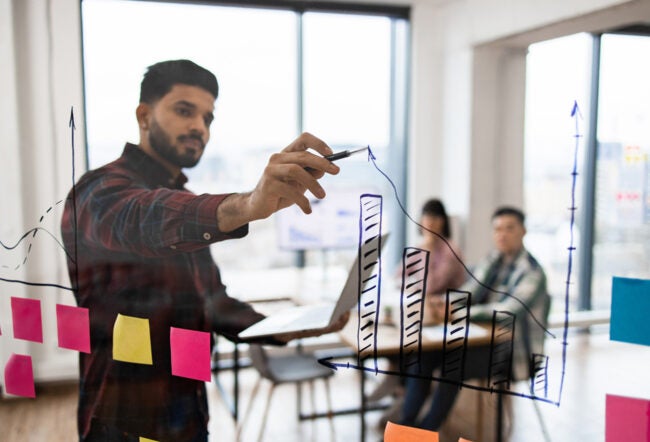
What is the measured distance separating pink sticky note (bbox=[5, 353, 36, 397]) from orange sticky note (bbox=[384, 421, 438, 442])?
78 centimetres

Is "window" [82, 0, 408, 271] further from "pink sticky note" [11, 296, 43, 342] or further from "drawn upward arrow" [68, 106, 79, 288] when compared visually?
"pink sticky note" [11, 296, 43, 342]

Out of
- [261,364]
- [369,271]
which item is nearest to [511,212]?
[369,271]

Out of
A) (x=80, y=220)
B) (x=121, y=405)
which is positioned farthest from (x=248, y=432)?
(x=80, y=220)

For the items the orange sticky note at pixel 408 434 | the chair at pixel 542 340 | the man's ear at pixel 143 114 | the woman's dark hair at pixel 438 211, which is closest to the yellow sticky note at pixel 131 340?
the man's ear at pixel 143 114

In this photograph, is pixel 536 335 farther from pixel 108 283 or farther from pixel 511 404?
pixel 108 283

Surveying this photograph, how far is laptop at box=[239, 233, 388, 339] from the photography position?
3.25 ft

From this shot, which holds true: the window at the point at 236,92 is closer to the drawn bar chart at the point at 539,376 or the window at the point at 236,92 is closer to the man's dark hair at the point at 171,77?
the man's dark hair at the point at 171,77

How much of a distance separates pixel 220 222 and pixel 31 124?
44 cm

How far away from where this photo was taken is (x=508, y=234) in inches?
41.6

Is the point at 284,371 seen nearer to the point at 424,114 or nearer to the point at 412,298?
the point at 412,298

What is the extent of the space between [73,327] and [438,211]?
0.77m

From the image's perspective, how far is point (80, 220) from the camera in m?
1.08

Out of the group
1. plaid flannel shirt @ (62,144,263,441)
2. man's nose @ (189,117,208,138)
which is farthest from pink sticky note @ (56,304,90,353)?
man's nose @ (189,117,208,138)

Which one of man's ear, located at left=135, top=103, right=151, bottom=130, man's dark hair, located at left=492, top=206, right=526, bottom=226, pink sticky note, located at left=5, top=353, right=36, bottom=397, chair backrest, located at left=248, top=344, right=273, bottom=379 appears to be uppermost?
man's ear, located at left=135, top=103, right=151, bottom=130
